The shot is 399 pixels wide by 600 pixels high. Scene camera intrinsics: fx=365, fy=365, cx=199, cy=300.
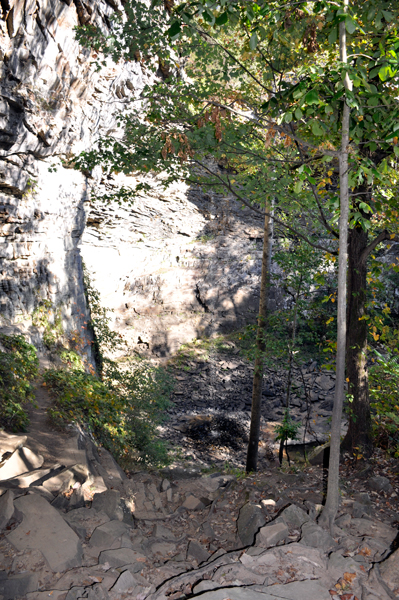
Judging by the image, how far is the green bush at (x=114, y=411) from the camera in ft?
25.0

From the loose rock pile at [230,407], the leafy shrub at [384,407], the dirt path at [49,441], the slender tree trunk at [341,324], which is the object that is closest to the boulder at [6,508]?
the dirt path at [49,441]

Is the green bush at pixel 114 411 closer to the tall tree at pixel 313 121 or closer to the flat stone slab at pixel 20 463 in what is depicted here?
the flat stone slab at pixel 20 463

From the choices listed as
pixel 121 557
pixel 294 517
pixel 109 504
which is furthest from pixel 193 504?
pixel 121 557

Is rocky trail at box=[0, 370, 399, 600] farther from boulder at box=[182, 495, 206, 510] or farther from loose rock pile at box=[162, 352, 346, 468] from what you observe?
loose rock pile at box=[162, 352, 346, 468]

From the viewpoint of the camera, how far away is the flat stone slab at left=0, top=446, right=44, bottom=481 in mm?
4758

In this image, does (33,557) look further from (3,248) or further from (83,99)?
(83,99)

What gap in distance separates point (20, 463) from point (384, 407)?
6.40 metres

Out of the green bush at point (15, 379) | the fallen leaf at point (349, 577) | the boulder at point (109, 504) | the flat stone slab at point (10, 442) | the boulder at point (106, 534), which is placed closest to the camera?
the fallen leaf at point (349, 577)

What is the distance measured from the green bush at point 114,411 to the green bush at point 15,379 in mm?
589

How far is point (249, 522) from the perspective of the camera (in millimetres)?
4953

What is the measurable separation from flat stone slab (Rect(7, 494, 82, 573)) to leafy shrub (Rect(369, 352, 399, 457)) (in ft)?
18.4

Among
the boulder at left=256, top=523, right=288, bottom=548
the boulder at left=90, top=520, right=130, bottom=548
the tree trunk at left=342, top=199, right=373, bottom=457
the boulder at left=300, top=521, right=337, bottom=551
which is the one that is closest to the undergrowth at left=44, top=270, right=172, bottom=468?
the boulder at left=90, top=520, right=130, bottom=548

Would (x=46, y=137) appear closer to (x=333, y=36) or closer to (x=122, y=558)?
(x=333, y=36)

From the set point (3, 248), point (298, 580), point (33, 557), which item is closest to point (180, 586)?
point (298, 580)
